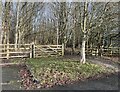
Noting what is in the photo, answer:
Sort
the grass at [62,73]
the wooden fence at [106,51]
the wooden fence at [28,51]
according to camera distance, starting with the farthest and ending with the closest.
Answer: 1. the wooden fence at [106,51]
2. the wooden fence at [28,51]
3. the grass at [62,73]

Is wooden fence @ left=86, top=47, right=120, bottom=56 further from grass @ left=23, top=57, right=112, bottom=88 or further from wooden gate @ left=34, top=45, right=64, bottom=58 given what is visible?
grass @ left=23, top=57, right=112, bottom=88

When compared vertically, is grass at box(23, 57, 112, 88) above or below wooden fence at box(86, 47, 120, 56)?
below

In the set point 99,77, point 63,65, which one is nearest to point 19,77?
point 63,65

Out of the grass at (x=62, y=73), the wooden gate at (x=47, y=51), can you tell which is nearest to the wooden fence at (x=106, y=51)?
the wooden gate at (x=47, y=51)

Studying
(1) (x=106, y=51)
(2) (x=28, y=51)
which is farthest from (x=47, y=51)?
(1) (x=106, y=51)

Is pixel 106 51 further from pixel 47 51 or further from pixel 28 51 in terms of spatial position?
pixel 28 51

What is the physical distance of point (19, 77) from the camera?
14023 millimetres

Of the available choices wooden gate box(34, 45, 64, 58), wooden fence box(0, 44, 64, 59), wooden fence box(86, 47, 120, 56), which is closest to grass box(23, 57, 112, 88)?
wooden fence box(0, 44, 64, 59)

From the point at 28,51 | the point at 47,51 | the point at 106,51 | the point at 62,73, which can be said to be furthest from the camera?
the point at 106,51

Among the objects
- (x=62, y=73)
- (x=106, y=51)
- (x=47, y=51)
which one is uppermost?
(x=47, y=51)

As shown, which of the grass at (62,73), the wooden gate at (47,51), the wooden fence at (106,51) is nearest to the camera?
the grass at (62,73)

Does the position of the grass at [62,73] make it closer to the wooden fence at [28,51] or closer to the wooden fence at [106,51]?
the wooden fence at [28,51]

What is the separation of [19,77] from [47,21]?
106 ft

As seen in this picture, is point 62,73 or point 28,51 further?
point 28,51
